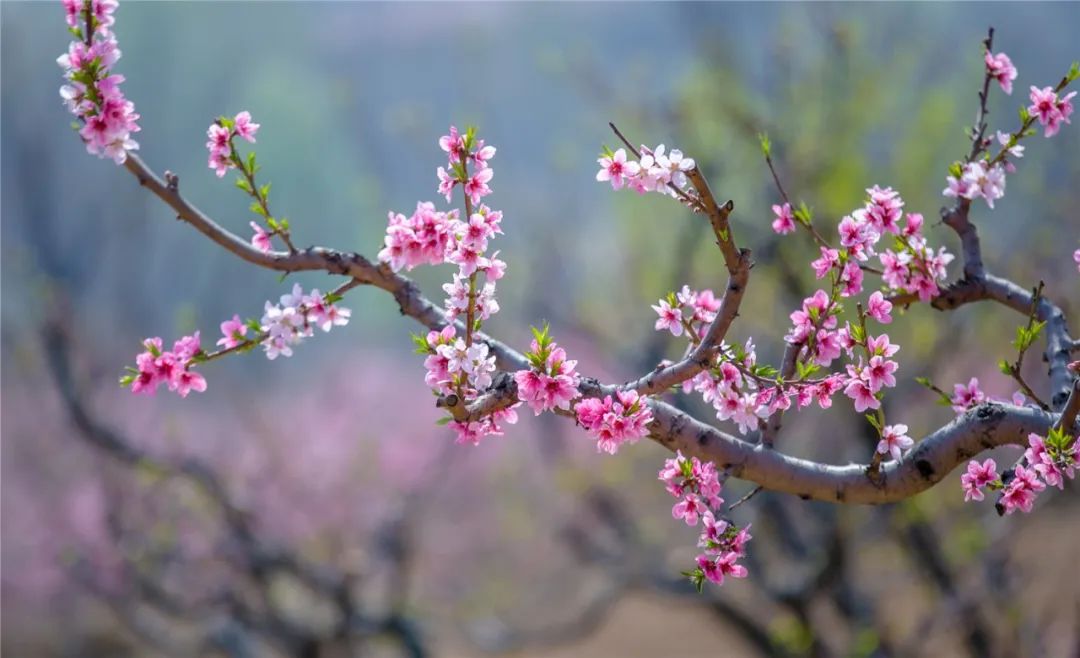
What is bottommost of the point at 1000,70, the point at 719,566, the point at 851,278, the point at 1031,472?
the point at 719,566

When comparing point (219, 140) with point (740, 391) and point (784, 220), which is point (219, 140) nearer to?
point (740, 391)

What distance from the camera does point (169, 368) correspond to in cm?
253

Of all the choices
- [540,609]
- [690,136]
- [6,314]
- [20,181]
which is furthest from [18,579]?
[690,136]

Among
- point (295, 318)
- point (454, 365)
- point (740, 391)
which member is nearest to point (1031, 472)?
point (740, 391)

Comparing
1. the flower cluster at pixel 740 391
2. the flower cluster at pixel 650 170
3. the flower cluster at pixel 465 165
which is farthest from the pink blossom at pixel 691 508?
the flower cluster at pixel 465 165

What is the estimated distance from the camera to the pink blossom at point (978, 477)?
8.02ft

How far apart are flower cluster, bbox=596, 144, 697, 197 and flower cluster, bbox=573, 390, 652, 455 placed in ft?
1.52

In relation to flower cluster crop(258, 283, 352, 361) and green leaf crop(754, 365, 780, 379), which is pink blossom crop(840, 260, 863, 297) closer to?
green leaf crop(754, 365, 780, 379)

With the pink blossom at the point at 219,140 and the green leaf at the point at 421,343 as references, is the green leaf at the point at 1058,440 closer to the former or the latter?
the green leaf at the point at 421,343

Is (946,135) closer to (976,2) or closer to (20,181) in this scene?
(976,2)

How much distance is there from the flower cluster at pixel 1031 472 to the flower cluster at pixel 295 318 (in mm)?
1565

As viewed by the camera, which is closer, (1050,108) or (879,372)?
(879,372)

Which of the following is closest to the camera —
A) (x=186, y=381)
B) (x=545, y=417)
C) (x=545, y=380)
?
(x=545, y=380)

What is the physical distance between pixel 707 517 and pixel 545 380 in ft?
1.95
